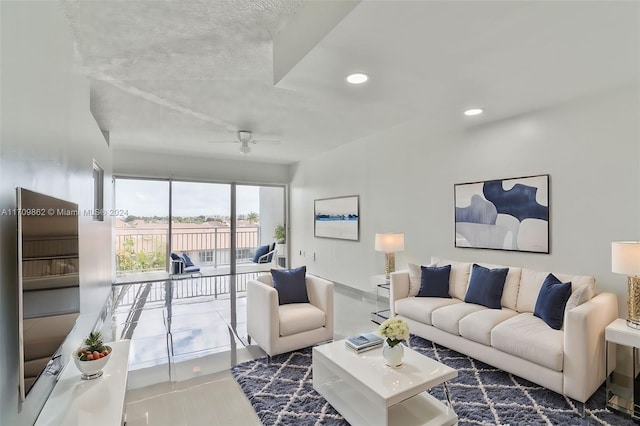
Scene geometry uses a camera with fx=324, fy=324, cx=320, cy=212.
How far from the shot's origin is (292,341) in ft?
10.5

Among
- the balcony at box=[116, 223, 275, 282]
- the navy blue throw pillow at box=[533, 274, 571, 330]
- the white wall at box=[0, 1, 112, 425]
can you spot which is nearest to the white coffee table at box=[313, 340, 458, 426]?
the navy blue throw pillow at box=[533, 274, 571, 330]

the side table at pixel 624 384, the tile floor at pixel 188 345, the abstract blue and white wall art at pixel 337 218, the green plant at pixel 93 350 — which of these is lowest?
the tile floor at pixel 188 345

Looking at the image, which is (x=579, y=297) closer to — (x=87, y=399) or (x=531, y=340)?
(x=531, y=340)

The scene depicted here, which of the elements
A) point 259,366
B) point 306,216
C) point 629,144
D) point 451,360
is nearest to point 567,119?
point 629,144

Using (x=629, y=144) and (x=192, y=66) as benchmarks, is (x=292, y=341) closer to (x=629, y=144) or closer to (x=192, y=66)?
(x=192, y=66)

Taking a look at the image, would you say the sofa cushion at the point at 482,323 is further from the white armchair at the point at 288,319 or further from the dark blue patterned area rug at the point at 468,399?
the white armchair at the point at 288,319

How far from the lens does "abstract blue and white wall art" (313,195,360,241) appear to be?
5.92 m

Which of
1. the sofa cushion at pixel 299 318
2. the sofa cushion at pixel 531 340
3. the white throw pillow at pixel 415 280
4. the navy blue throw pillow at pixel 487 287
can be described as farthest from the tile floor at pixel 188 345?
the sofa cushion at pixel 531 340

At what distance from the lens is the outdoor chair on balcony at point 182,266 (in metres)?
6.34

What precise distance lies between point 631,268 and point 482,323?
3.75 feet

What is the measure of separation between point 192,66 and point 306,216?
485 cm

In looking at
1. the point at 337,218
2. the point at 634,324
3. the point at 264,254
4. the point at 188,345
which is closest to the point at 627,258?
the point at 634,324

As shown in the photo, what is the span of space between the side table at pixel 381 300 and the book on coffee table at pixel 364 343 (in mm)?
1631

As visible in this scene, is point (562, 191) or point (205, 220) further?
point (205, 220)
